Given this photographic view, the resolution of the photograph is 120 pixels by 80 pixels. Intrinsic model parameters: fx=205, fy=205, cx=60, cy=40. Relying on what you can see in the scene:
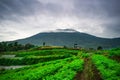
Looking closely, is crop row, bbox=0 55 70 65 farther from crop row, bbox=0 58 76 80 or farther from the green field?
crop row, bbox=0 58 76 80

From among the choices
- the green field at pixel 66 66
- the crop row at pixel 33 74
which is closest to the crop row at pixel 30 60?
the green field at pixel 66 66

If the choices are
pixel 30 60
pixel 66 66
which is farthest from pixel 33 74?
pixel 30 60

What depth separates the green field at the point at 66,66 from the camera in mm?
30636

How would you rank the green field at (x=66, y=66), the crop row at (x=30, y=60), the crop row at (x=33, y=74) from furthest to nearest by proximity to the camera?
1. the crop row at (x=30, y=60)
2. the crop row at (x=33, y=74)
3. the green field at (x=66, y=66)

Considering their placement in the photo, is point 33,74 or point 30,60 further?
point 30,60

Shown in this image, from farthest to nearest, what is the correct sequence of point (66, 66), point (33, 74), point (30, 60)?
point (30, 60), point (66, 66), point (33, 74)

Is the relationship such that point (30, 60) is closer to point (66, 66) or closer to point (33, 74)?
point (66, 66)

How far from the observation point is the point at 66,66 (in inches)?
1626

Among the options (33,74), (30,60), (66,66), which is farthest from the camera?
(30,60)

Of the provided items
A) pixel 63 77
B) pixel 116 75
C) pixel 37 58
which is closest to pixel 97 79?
pixel 116 75

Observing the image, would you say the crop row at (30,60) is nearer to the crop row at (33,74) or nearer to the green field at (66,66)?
the green field at (66,66)

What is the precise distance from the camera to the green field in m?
30.6

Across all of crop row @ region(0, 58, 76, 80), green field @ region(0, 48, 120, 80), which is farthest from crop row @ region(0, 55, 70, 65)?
crop row @ region(0, 58, 76, 80)

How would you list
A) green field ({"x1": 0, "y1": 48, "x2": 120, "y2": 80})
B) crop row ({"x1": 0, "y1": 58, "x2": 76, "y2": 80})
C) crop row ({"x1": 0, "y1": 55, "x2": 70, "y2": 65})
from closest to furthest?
green field ({"x1": 0, "y1": 48, "x2": 120, "y2": 80}) < crop row ({"x1": 0, "y1": 58, "x2": 76, "y2": 80}) < crop row ({"x1": 0, "y1": 55, "x2": 70, "y2": 65})
